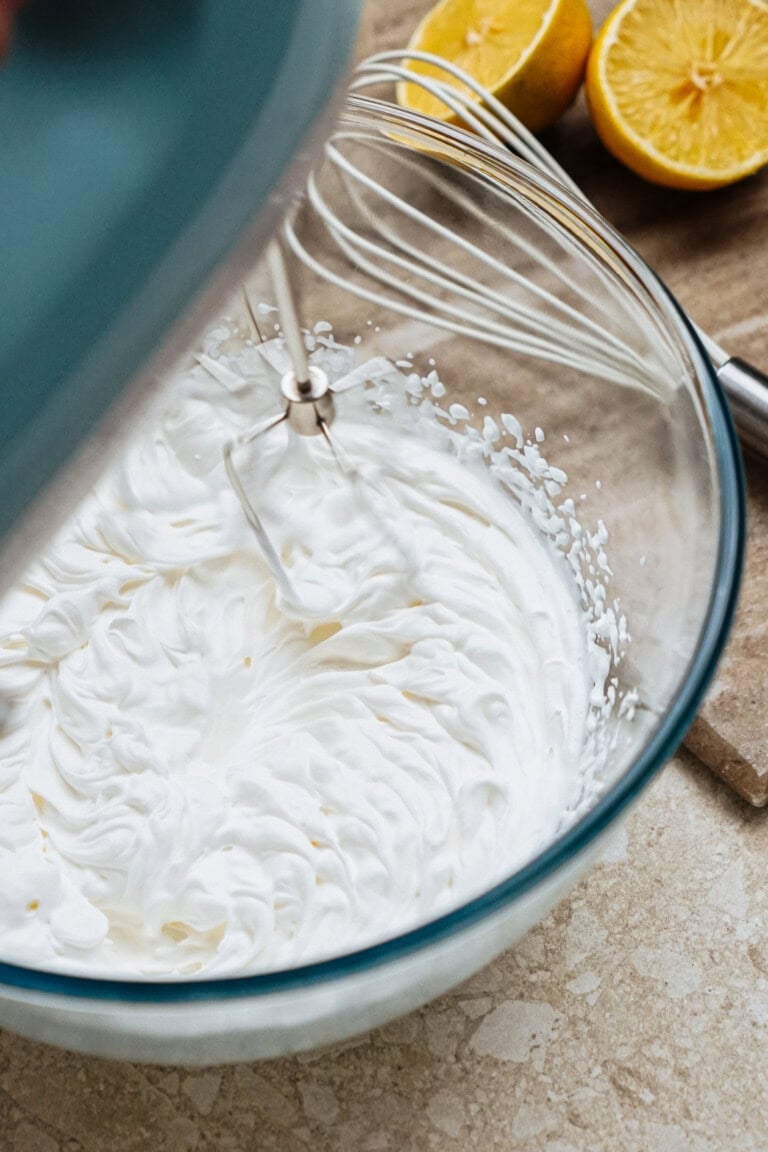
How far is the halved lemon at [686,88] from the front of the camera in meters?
0.91

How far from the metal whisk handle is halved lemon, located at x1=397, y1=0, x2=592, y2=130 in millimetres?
288

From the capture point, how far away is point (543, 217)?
2.43ft

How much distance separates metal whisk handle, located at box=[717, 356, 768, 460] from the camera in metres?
0.81

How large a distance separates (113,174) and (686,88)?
2.39ft

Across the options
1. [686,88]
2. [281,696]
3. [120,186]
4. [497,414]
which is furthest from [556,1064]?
[686,88]

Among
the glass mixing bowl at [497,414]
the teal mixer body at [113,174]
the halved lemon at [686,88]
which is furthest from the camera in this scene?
the halved lemon at [686,88]

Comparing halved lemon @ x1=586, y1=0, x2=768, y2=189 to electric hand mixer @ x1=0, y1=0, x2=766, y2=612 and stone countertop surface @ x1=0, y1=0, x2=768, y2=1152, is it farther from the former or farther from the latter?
electric hand mixer @ x1=0, y1=0, x2=766, y2=612

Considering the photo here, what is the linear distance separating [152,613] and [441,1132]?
14.7 inches

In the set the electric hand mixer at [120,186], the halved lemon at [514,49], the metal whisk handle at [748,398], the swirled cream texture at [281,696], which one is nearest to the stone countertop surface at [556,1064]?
the swirled cream texture at [281,696]

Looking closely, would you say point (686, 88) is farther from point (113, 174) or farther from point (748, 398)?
point (113, 174)

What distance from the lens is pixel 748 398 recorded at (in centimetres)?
81

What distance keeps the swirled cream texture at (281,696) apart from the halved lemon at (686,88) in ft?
0.91

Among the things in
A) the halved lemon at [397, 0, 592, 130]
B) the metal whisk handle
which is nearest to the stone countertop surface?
the metal whisk handle

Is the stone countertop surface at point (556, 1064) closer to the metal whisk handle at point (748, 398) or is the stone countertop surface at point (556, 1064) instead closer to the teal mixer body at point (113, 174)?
the metal whisk handle at point (748, 398)
